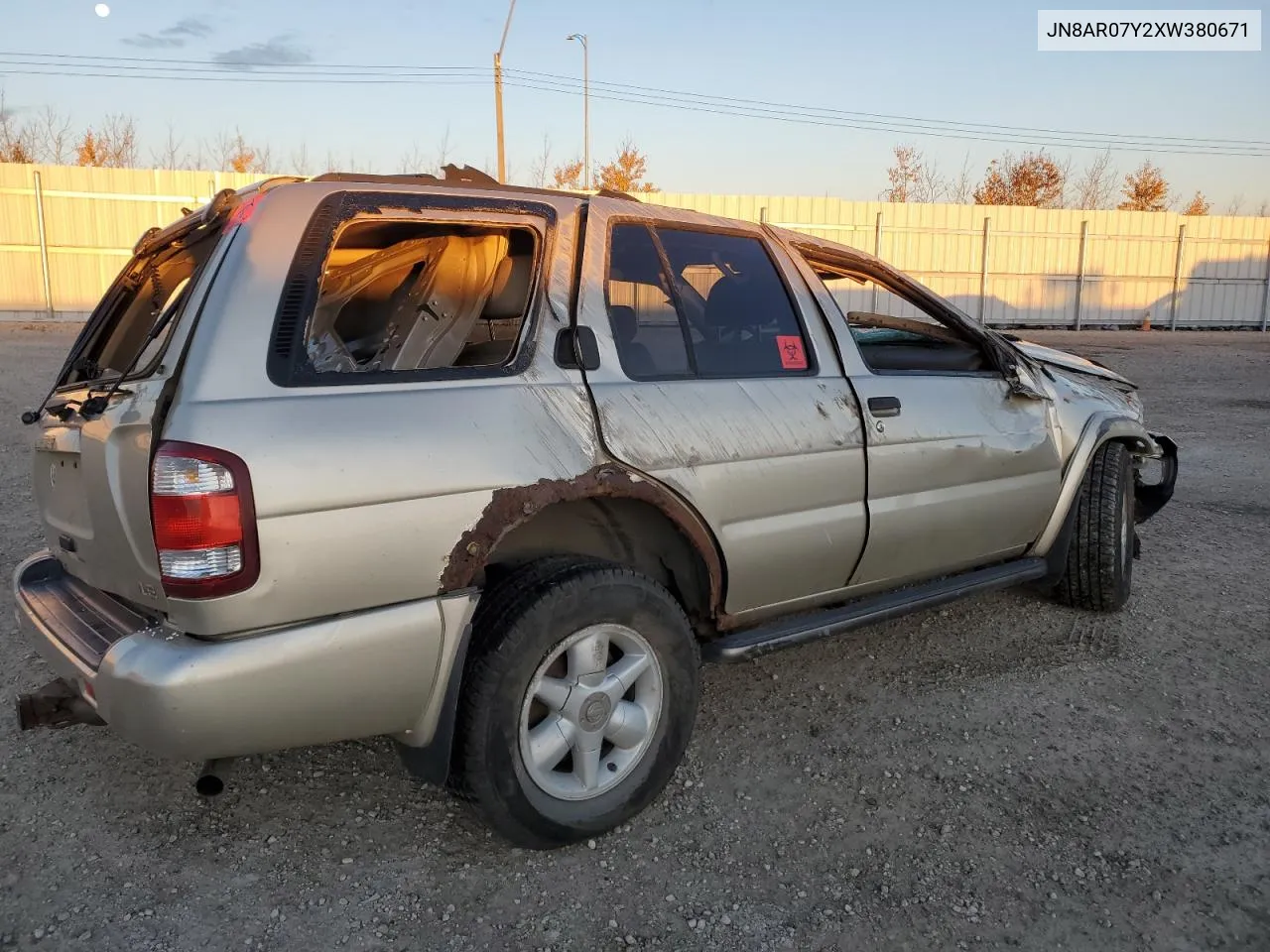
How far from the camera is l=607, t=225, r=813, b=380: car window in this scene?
2965 mm

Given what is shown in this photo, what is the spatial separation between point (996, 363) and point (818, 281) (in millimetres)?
1013

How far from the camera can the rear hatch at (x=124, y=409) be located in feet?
7.39

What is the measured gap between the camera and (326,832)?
2.76m

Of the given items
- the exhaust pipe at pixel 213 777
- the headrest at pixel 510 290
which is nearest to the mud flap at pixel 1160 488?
the headrest at pixel 510 290

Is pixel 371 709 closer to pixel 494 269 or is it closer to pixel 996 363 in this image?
pixel 494 269

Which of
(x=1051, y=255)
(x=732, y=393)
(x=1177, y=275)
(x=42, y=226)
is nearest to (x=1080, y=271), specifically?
(x=1051, y=255)

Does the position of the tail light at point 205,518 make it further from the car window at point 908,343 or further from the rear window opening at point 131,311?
the car window at point 908,343

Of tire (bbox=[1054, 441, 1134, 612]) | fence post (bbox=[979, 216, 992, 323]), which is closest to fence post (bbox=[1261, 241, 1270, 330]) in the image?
fence post (bbox=[979, 216, 992, 323])

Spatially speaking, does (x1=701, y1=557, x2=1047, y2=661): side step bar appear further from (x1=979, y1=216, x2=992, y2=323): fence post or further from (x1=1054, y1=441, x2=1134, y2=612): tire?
(x1=979, y1=216, x2=992, y2=323): fence post

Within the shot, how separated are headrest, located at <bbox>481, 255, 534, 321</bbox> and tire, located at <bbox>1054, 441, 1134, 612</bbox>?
2824 millimetres

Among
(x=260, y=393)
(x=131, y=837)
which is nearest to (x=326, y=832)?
(x=131, y=837)

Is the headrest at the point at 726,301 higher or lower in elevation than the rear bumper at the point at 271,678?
higher

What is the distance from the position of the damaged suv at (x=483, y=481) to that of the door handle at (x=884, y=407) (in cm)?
2

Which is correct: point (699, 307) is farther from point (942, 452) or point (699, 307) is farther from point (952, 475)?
point (952, 475)
